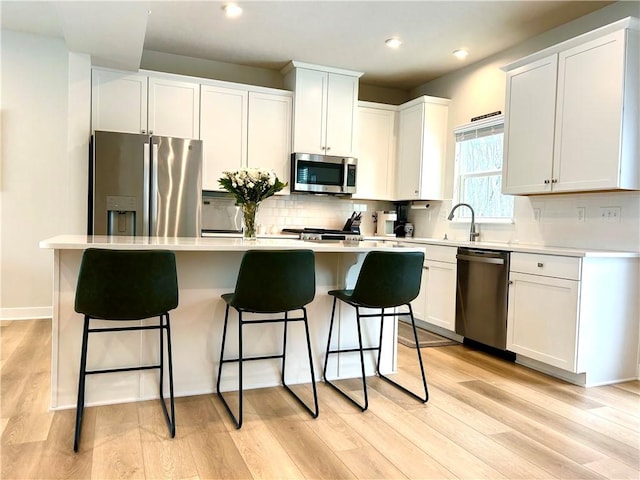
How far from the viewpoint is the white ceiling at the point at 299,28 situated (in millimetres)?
3469

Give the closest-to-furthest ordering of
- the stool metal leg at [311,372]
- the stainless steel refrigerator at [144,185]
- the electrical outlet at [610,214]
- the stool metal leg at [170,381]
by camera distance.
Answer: the stool metal leg at [170,381] → the stool metal leg at [311,372] → the electrical outlet at [610,214] → the stainless steel refrigerator at [144,185]

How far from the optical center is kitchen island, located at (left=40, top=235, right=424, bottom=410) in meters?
2.46

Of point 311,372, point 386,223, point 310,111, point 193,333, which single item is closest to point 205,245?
point 193,333

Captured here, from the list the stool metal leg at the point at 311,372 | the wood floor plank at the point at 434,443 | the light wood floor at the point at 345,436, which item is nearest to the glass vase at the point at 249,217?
the stool metal leg at the point at 311,372

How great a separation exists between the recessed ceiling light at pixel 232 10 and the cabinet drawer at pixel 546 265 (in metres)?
2.86

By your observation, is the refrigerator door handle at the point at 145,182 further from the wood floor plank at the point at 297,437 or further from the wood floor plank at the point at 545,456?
the wood floor plank at the point at 545,456

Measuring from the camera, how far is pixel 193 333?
2.73 meters

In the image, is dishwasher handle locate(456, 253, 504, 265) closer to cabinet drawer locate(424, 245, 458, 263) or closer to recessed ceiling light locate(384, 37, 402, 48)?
cabinet drawer locate(424, 245, 458, 263)

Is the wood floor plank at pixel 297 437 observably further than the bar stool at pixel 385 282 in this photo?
No

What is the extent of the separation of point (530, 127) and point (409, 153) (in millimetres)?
1791

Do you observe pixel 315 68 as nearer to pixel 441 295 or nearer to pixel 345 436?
pixel 441 295

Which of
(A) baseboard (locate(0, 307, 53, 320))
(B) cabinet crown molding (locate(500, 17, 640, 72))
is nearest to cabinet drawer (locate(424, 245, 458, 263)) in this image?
(B) cabinet crown molding (locate(500, 17, 640, 72))

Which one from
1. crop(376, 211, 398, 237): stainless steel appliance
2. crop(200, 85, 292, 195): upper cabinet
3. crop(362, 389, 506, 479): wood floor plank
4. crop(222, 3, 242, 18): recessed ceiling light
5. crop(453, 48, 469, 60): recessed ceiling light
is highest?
crop(222, 3, 242, 18): recessed ceiling light

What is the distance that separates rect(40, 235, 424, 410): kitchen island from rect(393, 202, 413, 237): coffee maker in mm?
2586
